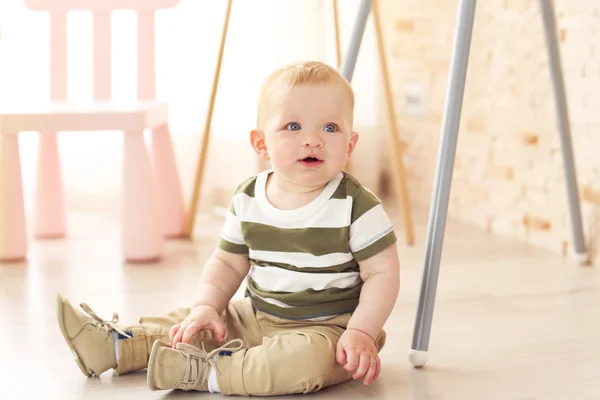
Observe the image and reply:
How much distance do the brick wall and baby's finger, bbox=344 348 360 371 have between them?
0.85m

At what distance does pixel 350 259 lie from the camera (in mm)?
1233

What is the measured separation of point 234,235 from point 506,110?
996 millimetres

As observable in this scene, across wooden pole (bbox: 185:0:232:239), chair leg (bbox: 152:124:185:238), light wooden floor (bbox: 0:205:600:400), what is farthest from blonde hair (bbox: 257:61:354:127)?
chair leg (bbox: 152:124:185:238)

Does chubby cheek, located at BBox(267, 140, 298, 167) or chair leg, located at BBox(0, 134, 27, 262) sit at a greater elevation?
chubby cheek, located at BBox(267, 140, 298, 167)

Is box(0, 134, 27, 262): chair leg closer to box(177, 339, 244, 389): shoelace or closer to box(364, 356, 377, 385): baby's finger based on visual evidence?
box(177, 339, 244, 389): shoelace

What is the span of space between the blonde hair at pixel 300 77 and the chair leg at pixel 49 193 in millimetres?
1006

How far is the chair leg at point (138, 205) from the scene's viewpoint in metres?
1.87

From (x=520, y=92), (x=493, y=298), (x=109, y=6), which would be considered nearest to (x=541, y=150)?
(x=520, y=92)

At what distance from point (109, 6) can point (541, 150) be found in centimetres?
100

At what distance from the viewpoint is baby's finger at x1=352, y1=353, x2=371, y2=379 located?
3.78 feet

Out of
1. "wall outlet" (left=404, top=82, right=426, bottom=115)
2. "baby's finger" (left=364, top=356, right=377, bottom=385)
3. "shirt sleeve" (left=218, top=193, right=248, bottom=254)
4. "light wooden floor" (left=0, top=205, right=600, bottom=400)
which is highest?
"wall outlet" (left=404, top=82, right=426, bottom=115)

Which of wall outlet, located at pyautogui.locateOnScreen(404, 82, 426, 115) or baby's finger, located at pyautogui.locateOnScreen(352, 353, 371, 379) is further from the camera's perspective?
wall outlet, located at pyautogui.locateOnScreen(404, 82, 426, 115)

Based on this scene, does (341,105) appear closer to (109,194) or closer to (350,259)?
(350,259)

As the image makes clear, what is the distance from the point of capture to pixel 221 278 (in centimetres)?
130
